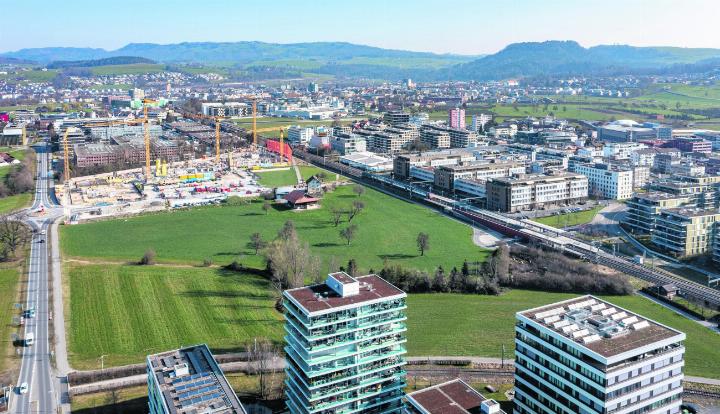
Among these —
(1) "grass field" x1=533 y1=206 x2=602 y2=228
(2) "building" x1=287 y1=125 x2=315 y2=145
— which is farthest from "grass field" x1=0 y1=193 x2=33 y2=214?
(1) "grass field" x1=533 y1=206 x2=602 y2=228

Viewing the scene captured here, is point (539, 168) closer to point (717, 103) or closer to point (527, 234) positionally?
point (527, 234)

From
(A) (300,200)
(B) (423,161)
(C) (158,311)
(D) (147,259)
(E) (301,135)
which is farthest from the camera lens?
(E) (301,135)

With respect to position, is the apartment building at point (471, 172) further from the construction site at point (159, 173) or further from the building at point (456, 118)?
the building at point (456, 118)

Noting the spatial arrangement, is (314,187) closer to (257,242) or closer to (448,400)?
(257,242)

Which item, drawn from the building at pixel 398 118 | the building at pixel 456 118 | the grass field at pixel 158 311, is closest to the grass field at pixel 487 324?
the grass field at pixel 158 311

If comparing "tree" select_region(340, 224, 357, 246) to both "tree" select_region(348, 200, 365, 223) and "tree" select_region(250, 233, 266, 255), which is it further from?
"tree" select_region(348, 200, 365, 223)

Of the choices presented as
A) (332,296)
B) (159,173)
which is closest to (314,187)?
(159,173)

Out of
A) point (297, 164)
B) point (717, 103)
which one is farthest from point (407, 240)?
point (717, 103)
